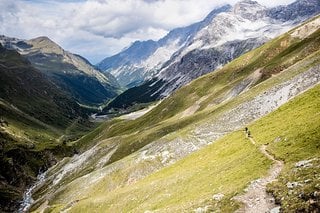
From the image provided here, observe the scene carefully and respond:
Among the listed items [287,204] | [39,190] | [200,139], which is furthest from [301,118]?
[39,190]

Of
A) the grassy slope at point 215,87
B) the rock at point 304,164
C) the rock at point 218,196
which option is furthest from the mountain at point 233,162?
the grassy slope at point 215,87

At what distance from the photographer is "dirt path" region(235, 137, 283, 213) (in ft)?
105

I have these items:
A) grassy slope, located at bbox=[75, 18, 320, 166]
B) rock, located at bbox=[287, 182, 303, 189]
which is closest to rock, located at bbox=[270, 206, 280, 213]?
rock, located at bbox=[287, 182, 303, 189]

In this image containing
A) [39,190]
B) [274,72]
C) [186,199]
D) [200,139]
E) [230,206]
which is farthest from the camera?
[39,190]

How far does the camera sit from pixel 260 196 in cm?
3416

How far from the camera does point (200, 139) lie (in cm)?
8244

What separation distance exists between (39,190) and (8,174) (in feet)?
162

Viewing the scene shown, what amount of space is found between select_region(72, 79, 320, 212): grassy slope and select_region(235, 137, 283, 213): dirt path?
0.87 metres

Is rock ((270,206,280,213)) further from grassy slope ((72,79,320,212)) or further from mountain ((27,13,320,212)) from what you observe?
grassy slope ((72,79,320,212))

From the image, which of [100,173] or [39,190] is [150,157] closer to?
[100,173]

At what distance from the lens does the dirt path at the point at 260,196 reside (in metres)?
32.1

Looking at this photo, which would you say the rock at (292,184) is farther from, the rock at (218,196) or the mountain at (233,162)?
the rock at (218,196)

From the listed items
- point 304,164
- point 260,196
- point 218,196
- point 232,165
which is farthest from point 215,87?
point 260,196

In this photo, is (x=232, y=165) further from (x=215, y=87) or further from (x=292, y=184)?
(x=215, y=87)
